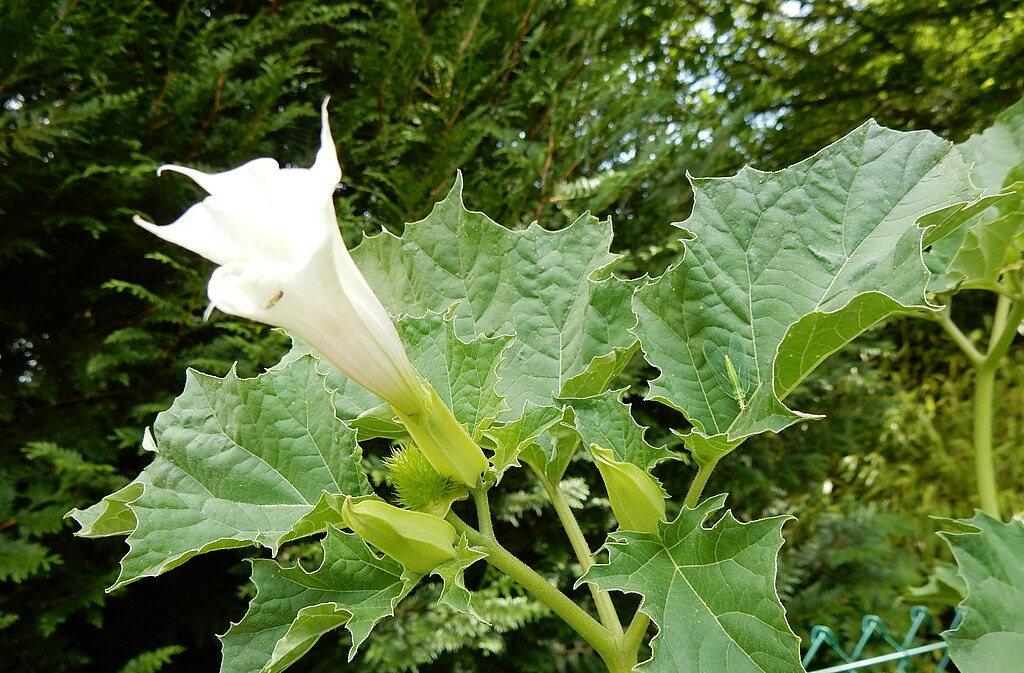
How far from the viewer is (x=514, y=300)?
63cm

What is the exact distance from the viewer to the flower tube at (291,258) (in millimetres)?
351

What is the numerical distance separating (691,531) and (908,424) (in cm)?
279

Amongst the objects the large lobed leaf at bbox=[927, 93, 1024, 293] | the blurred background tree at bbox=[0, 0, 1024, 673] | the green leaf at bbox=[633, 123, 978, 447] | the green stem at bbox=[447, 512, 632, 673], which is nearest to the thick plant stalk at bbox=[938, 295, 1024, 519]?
the large lobed leaf at bbox=[927, 93, 1024, 293]

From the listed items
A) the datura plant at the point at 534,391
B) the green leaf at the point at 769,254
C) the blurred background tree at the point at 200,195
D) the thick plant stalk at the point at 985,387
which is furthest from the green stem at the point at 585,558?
the blurred background tree at the point at 200,195

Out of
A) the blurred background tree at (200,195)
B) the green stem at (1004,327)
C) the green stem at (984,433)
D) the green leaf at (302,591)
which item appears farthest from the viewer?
the blurred background tree at (200,195)

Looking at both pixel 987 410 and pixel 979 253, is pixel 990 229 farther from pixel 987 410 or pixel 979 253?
pixel 987 410

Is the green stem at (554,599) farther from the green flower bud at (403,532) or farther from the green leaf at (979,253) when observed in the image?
the green leaf at (979,253)

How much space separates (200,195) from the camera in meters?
A: 1.56

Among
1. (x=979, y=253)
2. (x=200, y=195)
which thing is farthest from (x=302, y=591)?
(x=200, y=195)

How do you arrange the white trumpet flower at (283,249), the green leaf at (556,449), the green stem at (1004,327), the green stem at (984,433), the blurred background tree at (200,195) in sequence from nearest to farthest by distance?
the white trumpet flower at (283,249) < the green leaf at (556,449) < the green stem at (1004,327) < the green stem at (984,433) < the blurred background tree at (200,195)

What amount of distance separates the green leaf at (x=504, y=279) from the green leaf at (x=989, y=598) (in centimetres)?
37

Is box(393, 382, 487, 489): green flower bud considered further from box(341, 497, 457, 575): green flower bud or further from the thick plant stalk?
the thick plant stalk

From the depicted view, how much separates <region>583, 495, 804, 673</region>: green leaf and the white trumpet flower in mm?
208

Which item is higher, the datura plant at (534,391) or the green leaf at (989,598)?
the datura plant at (534,391)
